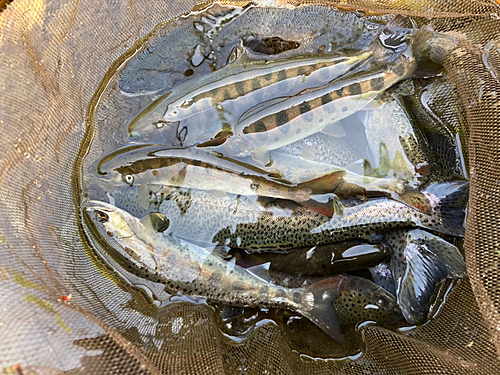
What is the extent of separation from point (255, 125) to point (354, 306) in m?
1.59

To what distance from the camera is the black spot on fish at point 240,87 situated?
257cm

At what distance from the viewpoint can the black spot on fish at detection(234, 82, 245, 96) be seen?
2.57 m

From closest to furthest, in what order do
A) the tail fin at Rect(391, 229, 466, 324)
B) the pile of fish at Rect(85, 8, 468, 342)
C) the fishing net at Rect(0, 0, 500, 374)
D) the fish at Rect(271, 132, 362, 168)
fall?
the fishing net at Rect(0, 0, 500, 374) → the tail fin at Rect(391, 229, 466, 324) → the pile of fish at Rect(85, 8, 468, 342) → the fish at Rect(271, 132, 362, 168)

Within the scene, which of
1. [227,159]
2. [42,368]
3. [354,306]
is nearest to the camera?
[42,368]

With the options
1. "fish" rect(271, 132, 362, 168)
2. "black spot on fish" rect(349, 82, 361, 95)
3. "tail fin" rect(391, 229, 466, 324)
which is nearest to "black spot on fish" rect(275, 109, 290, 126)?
"fish" rect(271, 132, 362, 168)

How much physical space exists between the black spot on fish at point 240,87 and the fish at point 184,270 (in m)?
1.29

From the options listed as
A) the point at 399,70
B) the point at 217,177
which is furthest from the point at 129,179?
the point at 399,70

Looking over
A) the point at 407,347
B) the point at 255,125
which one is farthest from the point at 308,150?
the point at 407,347

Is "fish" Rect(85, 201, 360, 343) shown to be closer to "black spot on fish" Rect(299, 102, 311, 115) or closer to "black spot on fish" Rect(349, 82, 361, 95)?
"black spot on fish" Rect(299, 102, 311, 115)

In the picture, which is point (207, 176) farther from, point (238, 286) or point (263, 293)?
point (263, 293)

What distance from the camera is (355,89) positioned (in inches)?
98.0

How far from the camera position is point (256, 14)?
106 inches

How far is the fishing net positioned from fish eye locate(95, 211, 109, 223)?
17cm

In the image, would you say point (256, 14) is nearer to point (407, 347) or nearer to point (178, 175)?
point (178, 175)
